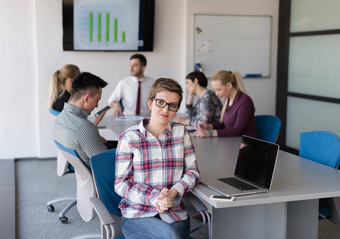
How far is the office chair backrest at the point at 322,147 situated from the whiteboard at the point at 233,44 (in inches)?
142

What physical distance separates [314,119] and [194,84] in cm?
226

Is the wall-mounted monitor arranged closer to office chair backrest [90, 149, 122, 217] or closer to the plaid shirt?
office chair backrest [90, 149, 122, 217]

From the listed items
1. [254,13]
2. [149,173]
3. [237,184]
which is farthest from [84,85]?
[254,13]

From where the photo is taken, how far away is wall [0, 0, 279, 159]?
655cm

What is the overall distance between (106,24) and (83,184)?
379 centimetres

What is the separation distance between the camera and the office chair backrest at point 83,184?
10.9 ft

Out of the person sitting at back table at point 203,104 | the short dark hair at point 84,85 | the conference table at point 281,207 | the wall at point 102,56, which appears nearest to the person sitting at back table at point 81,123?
the short dark hair at point 84,85

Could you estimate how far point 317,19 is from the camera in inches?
253

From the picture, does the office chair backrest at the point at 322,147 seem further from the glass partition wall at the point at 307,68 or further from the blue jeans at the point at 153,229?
the glass partition wall at the point at 307,68

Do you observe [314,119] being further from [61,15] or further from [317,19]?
[61,15]

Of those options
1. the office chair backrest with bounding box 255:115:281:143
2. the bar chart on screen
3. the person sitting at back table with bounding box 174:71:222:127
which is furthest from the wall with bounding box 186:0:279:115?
the office chair backrest with bounding box 255:115:281:143

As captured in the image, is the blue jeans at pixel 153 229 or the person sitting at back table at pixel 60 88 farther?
the person sitting at back table at pixel 60 88

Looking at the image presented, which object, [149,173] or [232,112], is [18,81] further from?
[149,173]

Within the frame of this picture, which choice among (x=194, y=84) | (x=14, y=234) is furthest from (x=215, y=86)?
(x=14, y=234)
